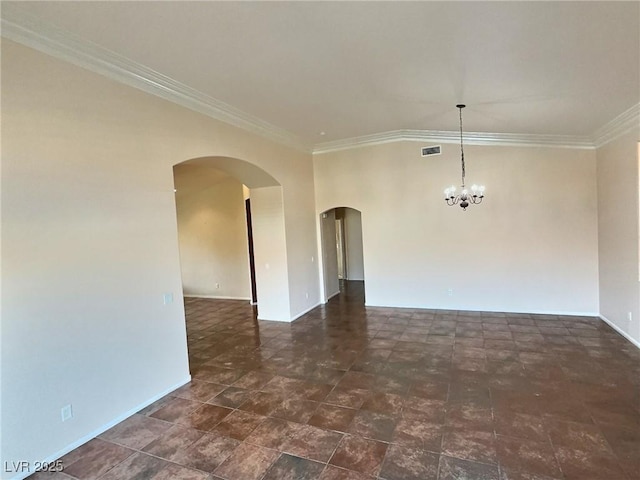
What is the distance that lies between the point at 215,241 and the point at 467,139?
259 inches

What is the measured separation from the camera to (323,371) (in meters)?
4.30

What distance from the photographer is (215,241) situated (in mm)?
9102

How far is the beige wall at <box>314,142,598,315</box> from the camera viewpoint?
6.14 meters

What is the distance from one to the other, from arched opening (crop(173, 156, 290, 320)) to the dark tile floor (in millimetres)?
1595

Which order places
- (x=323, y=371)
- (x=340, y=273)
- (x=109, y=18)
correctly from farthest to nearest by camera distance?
1. (x=340, y=273)
2. (x=323, y=371)
3. (x=109, y=18)

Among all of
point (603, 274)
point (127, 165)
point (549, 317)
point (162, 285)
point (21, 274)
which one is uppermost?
point (127, 165)

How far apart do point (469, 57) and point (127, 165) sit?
11.7 feet

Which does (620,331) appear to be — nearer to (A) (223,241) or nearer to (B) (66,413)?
(B) (66,413)

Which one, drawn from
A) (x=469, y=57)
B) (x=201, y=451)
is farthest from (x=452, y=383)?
(x=469, y=57)

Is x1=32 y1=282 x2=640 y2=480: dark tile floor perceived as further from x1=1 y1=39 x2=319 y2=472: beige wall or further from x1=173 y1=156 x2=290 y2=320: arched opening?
x1=173 y1=156 x2=290 y2=320: arched opening

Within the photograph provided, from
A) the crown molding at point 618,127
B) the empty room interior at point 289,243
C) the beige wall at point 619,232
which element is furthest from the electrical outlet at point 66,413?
the crown molding at point 618,127

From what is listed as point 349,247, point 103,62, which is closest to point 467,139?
point 349,247

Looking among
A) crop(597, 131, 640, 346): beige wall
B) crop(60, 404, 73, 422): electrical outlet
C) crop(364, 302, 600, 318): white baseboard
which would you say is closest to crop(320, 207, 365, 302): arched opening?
crop(364, 302, 600, 318): white baseboard

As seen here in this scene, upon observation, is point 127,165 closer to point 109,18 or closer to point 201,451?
point 109,18
